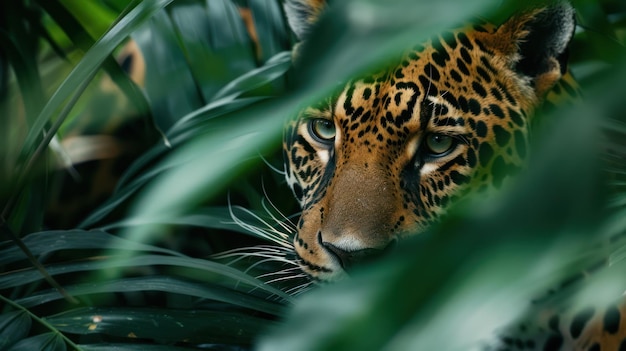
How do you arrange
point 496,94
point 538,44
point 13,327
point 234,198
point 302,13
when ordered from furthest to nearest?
1. point 234,198
2. point 302,13
3. point 496,94
4. point 538,44
5. point 13,327

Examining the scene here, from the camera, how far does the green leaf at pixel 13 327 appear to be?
4.15ft

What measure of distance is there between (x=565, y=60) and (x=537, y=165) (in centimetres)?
112

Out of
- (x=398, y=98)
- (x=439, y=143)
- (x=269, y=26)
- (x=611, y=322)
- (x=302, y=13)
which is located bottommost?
(x=611, y=322)

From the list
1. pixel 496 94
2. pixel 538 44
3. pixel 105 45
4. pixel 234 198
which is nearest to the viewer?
pixel 105 45

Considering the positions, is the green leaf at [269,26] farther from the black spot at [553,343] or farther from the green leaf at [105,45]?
the green leaf at [105,45]

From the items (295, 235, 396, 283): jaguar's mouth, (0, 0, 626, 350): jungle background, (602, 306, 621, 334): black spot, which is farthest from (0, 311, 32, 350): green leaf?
(602, 306, 621, 334): black spot

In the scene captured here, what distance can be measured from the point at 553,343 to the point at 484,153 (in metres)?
0.35

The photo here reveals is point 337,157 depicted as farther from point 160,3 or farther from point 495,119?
point 160,3

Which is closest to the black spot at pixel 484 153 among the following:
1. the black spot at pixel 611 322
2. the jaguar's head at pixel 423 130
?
the jaguar's head at pixel 423 130

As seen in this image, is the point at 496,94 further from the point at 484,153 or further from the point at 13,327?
the point at 13,327

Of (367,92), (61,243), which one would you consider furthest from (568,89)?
(61,243)

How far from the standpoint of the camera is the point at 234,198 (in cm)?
202

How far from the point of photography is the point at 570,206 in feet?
1.22

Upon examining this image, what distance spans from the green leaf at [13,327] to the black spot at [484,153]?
0.81 m
